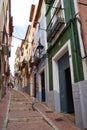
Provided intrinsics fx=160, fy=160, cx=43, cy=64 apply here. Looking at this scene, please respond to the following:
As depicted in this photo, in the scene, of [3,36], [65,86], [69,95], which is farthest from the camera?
[3,36]

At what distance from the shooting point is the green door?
869 cm

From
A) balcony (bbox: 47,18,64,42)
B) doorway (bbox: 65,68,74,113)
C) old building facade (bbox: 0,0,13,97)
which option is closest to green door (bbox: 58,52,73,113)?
doorway (bbox: 65,68,74,113)

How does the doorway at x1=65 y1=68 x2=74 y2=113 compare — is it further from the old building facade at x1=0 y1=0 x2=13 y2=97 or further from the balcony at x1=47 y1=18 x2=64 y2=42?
the old building facade at x1=0 y1=0 x2=13 y2=97

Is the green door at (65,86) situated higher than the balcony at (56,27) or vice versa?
the balcony at (56,27)

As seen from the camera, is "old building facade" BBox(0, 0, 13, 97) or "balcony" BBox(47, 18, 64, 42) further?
"old building facade" BBox(0, 0, 13, 97)

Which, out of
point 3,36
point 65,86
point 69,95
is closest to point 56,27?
point 65,86

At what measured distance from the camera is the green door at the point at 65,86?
8691 millimetres

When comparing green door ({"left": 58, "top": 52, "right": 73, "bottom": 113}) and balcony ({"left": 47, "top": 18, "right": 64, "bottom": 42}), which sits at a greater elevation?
balcony ({"left": 47, "top": 18, "right": 64, "bottom": 42})

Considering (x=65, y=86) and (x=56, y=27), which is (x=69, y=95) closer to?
(x=65, y=86)

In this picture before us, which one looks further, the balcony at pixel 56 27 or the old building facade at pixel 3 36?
the old building facade at pixel 3 36

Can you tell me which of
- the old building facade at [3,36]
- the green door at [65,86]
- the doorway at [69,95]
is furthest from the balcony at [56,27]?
the old building facade at [3,36]

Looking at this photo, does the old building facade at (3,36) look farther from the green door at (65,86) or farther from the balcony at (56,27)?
the green door at (65,86)

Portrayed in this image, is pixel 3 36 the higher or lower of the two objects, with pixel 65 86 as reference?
higher

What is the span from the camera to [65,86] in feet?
29.6
